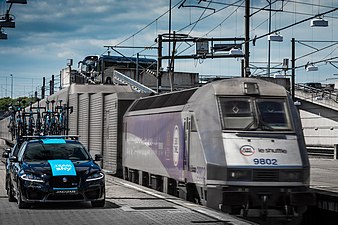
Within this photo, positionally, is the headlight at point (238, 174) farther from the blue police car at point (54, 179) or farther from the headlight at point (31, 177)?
the headlight at point (31, 177)

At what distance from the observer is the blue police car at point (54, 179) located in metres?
13.2

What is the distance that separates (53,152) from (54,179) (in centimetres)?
160

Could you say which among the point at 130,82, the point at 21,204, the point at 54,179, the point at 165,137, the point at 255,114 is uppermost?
the point at 130,82

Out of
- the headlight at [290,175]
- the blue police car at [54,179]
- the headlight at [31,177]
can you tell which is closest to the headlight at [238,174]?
the headlight at [290,175]

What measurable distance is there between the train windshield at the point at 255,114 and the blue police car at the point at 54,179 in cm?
315

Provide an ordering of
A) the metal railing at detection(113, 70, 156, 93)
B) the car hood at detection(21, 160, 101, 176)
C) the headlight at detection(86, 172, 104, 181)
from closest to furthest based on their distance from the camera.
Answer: the car hood at detection(21, 160, 101, 176) → the headlight at detection(86, 172, 104, 181) → the metal railing at detection(113, 70, 156, 93)

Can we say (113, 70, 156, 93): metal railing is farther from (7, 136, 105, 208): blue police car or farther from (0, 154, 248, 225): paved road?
(7, 136, 105, 208): blue police car

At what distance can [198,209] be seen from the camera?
13.8 metres

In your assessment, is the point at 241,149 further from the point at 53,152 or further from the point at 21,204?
the point at 21,204

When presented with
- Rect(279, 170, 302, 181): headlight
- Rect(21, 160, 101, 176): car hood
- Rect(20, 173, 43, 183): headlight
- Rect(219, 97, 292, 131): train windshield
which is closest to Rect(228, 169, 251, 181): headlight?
Rect(279, 170, 302, 181): headlight

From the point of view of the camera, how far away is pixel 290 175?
44.7 feet

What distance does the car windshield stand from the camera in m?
14.5

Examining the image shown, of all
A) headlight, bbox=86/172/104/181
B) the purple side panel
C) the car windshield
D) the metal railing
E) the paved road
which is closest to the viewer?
the paved road

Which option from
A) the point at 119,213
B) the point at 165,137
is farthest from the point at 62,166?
the point at 165,137
